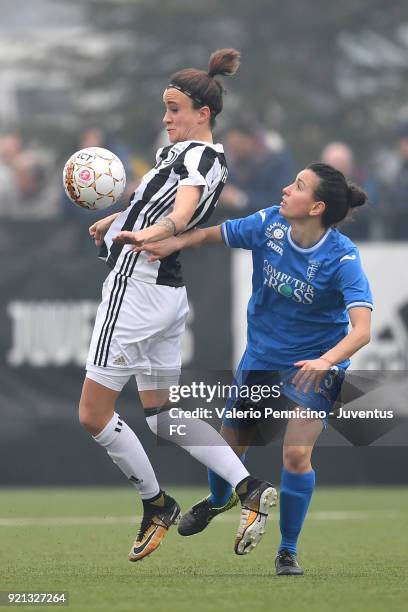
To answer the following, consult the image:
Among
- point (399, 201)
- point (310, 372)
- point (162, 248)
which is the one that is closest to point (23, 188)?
point (399, 201)

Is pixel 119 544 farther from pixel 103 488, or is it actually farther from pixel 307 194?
pixel 103 488

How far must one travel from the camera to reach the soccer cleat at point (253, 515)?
686cm

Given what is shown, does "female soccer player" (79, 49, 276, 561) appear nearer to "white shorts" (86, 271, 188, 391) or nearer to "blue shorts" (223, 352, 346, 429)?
"white shorts" (86, 271, 188, 391)

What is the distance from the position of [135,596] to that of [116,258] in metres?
1.81

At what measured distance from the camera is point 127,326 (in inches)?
284

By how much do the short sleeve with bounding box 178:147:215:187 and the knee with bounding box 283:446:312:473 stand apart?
51.7 inches

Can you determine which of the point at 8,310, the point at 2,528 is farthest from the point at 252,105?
the point at 2,528

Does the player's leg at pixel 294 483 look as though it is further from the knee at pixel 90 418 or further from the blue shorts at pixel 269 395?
the knee at pixel 90 418

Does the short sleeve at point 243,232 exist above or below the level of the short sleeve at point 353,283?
above

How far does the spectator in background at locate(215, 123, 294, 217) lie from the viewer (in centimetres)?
1265

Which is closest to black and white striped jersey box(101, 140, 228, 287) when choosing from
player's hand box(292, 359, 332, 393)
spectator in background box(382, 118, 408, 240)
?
player's hand box(292, 359, 332, 393)

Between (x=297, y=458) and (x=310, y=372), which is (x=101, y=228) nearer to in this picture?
(x=310, y=372)

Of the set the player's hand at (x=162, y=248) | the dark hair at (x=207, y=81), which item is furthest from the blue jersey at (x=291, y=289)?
the dark hair at (x=207, y=81)

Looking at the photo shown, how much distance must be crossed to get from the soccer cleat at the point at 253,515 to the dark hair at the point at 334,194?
51.8 inches
